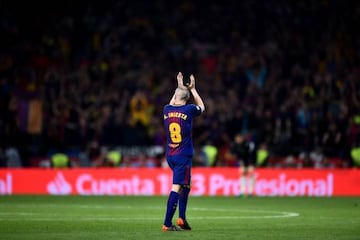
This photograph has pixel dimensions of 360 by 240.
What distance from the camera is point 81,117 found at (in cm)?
3262

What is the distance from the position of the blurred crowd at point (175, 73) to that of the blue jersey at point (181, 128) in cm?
1555

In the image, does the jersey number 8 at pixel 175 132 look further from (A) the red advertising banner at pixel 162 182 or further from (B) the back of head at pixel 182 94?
(A) the red advertising banner at pixel 162 182

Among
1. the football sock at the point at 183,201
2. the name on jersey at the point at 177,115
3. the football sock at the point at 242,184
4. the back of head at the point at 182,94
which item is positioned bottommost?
the football sock at the point at 183,201

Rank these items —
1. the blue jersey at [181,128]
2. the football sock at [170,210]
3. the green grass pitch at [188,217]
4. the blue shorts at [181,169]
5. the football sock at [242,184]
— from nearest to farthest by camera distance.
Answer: the green grass pitch at [188,217] < the football sock at [170,210] < the blue shorts at [181,169] < the blue jersey at [181,128] < the football sock at [242,184]

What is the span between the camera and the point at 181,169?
1572 centimetres

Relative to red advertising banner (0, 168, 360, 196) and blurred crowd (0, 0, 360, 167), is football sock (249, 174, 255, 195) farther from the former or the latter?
blurred crowd (0, 0, 360, 167)

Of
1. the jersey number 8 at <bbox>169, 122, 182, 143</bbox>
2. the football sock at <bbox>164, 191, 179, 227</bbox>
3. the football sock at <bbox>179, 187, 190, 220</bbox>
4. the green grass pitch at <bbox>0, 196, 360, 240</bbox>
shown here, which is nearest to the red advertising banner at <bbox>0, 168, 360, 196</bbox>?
the green grass pitch at <bbox>0, 196, 360, 240</bbox>

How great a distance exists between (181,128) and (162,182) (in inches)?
578

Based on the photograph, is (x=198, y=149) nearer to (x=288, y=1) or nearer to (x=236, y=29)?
(x=236, y=29)

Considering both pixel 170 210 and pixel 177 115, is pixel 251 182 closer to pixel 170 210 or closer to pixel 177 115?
pixel 177 115

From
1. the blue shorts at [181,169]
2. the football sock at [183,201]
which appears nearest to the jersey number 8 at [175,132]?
the blue shorts at [181,169]

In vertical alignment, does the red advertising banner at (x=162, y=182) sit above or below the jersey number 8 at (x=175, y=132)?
below

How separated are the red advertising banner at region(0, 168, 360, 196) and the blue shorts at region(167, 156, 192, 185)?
46.7ft

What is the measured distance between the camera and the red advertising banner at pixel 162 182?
99.1 feet
